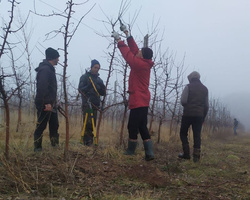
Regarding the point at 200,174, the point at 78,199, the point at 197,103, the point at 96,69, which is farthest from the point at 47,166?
the point at 197,103

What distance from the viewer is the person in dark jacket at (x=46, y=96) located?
3787 mm

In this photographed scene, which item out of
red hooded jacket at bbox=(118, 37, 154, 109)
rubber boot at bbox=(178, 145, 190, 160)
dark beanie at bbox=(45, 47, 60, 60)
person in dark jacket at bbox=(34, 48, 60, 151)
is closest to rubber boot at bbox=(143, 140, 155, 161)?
red hooded jacket at bbox=(118, 37, 154, 109)

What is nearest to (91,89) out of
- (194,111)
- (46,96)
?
(46,96)

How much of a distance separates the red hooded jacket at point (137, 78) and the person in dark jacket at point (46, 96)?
47.8 inches

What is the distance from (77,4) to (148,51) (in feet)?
4.21

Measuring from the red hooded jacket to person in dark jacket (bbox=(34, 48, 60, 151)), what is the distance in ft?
3.99

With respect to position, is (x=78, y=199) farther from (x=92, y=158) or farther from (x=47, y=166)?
(x=92, y=158)

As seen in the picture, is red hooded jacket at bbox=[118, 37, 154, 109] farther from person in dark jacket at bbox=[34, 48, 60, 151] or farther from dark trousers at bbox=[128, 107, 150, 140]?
person in dark jacket at bbox=[34, 48, 60, 151]

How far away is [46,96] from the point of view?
383 cm

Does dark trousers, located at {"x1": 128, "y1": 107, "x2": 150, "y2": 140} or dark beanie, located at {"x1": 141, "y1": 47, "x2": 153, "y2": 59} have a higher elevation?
dark beanie, located at {"x1": 141, "y1": 47, "x2": 153, "y2": 59}

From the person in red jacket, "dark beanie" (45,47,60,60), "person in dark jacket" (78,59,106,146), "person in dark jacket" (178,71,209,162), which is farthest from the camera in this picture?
"person in dark jacket" (78,59,106,146)

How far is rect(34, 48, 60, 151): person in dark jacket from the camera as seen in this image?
3787 millimetres

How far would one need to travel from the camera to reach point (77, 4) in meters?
3.36

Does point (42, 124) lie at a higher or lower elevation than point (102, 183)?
higher
